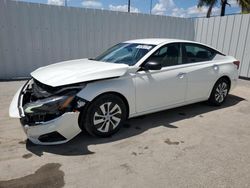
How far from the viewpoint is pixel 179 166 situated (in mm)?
2627

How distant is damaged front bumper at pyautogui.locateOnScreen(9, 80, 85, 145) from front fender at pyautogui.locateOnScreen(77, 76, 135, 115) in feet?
0.51

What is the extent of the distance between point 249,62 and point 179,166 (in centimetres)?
700

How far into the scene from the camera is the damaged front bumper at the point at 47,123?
2760mm

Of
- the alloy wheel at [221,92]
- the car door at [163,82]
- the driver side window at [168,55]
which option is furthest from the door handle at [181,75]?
the alloy wheel at [221,92]

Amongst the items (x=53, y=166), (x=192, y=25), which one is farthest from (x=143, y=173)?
(x=192, y=25)

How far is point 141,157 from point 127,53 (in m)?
1.94

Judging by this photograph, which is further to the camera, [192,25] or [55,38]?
[192,25]

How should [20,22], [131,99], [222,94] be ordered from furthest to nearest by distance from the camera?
[20,22], [222,94], [131,99]

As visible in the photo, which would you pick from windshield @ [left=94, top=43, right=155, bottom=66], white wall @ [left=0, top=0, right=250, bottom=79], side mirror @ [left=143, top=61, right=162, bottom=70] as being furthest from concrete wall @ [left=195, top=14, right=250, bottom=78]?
side mirror @ [left=143, top=61, right=162, bottom=70]

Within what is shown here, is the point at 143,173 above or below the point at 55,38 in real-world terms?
below

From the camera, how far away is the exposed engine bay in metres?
2.73

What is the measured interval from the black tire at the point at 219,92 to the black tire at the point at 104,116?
2.37 m

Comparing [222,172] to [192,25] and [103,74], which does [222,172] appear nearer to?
[103,74]

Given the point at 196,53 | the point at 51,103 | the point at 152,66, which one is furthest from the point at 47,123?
the point at 196,53
